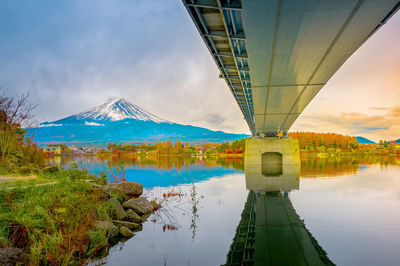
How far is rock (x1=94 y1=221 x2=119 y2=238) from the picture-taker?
711cm

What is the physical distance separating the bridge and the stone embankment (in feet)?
23.9

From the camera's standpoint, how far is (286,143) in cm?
3850

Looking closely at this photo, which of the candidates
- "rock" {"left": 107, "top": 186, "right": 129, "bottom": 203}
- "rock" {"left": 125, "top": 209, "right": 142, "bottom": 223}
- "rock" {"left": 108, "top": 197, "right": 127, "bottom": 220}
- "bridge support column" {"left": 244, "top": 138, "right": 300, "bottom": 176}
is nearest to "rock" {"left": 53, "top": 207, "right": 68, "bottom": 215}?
"rock" {"left": 108, "top": 197, "right": 127, "bottom": 220}

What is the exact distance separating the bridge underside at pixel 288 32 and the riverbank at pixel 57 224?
7067 millimetres

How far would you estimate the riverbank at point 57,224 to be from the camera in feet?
17.1

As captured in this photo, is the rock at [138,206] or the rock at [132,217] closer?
the rock at [132,217]

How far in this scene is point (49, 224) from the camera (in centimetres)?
609

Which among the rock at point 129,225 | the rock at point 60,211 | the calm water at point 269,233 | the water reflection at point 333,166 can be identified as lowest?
A: the calm water at point 269,233

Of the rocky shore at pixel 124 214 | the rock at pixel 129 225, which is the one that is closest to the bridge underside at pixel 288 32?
the rocky shore at pixel 124 214

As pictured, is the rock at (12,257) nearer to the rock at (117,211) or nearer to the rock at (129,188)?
the rock at (117,211)

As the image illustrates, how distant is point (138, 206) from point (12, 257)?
6.00 m

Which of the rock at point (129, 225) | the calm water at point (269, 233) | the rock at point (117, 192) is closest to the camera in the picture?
the calm water at point (269, 233)

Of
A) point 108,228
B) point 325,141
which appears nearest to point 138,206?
point 108,228

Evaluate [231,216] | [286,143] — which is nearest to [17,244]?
[231,216]
